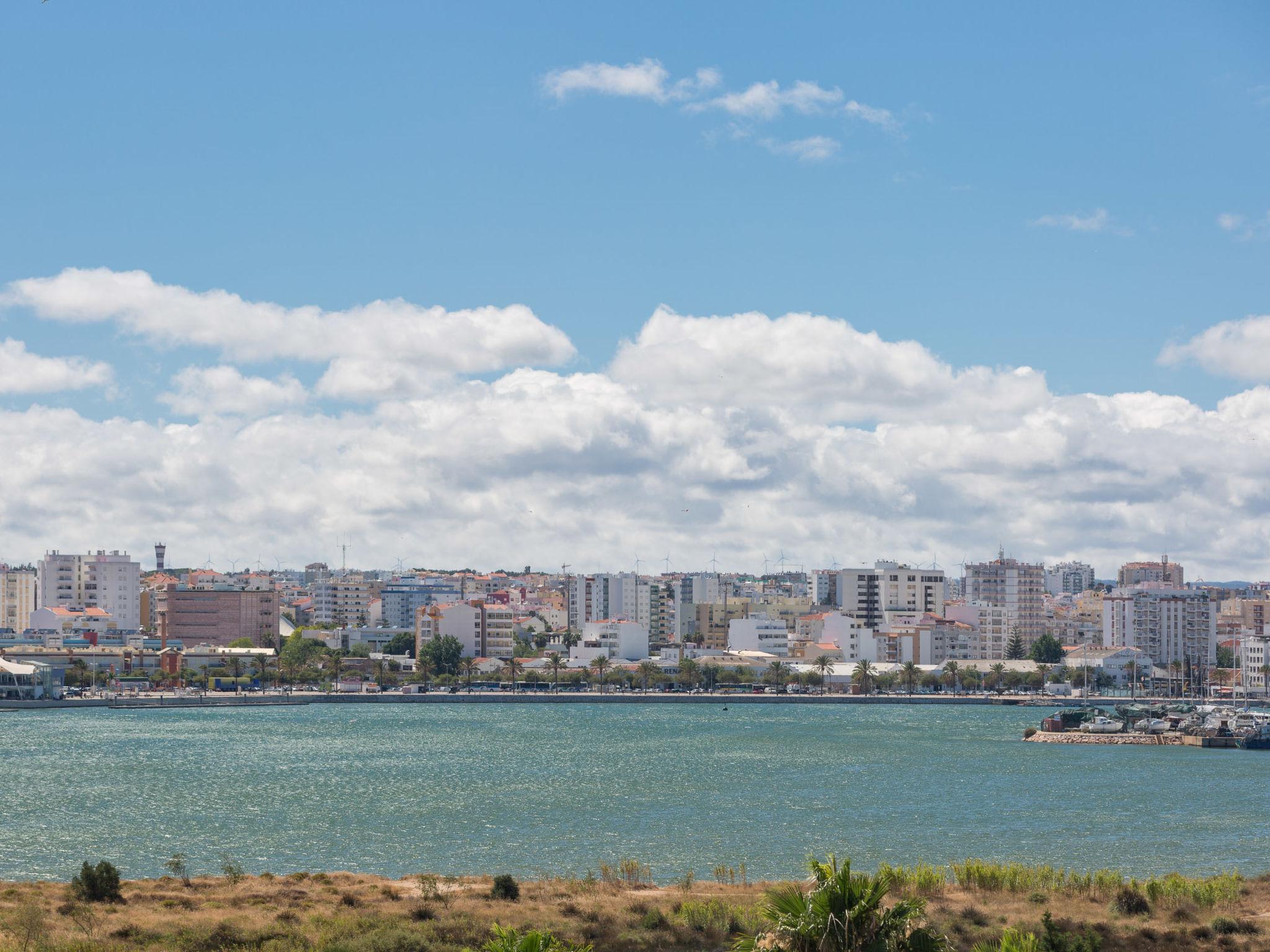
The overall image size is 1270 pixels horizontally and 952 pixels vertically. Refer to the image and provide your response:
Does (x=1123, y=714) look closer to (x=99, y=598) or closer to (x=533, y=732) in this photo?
(x=533, y=732)

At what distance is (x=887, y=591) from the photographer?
555 feet

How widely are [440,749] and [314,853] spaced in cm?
3734

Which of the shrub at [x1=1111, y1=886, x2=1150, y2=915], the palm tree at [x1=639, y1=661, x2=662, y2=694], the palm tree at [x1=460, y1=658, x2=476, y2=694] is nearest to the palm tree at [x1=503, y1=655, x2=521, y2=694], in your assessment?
the palm tree at [x1=460, y1=658, x2=476, y2=694]

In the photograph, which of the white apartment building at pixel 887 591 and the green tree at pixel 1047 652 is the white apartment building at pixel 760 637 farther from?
the green tree at pixel 1047 652

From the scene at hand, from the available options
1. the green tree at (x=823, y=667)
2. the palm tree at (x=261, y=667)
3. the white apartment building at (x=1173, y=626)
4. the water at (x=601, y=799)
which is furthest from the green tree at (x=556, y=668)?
the white apartment building at (x=1173, y=626)

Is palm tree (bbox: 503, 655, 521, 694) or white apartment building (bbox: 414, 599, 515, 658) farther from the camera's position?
white apartment building (bbox: 414, 599, 515, 658)

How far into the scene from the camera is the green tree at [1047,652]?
154 metres

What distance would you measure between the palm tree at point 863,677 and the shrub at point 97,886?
111201 millimetres

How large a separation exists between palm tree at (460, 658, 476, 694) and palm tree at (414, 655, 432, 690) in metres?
2.71

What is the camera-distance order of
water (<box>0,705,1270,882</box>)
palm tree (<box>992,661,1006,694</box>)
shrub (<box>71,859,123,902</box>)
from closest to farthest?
shrub (<box>71,859,123,902</box>), water (<box>0,705,1270,882</box>), palm tree (<box>992,661,1006,694</box>)

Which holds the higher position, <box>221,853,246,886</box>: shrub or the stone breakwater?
<box>221,853,246,886</box>: shrub

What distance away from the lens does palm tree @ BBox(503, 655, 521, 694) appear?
135125 millimetres

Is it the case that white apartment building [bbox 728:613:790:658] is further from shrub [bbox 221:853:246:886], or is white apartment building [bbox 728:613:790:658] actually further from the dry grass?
the dry grass

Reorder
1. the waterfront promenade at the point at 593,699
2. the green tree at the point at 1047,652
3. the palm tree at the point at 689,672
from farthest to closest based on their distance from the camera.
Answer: the green tree at the point at 1047,652 < the palm tree at the point at 689,672 < the waterfront promenade at the point at 593,699
